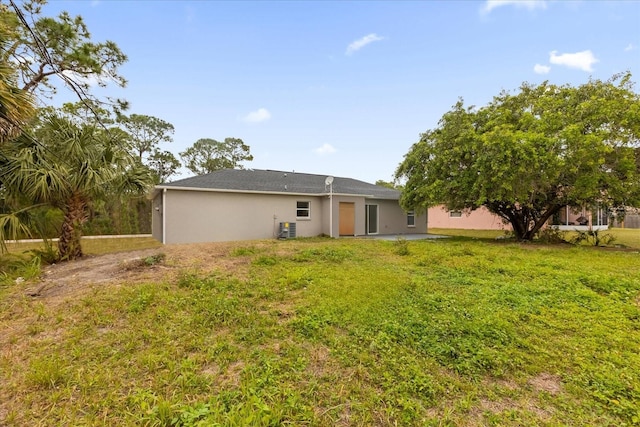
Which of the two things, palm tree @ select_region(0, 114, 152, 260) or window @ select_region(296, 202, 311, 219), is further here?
window @ select_region(296, 202, 311, 219)

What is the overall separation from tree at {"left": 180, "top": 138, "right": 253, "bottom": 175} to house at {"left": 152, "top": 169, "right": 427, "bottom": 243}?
1443cm

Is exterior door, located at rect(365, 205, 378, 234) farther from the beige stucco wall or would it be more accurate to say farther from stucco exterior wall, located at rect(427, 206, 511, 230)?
stucco exterior wall, located at rect(427, 206, 511, 230)

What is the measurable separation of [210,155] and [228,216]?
61.4ft

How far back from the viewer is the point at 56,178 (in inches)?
276

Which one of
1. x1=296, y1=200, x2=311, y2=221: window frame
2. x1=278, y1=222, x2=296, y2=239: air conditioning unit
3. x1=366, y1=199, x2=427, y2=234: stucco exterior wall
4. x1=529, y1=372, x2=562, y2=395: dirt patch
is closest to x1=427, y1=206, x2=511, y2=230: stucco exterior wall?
x1=366, y1=199, x2=427, y2=234: stucco exterior wall

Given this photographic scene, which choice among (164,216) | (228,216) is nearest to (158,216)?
(164,216)

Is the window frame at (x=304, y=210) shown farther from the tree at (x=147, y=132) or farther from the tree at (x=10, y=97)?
the tree at (x=147, y=132)

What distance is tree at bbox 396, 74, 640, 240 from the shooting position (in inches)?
346

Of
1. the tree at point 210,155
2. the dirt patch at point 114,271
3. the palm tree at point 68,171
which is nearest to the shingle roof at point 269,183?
the palm tree at point 68,171

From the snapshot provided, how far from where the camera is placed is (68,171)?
738cm

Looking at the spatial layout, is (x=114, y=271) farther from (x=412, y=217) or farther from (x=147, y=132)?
(x=147, y=132)

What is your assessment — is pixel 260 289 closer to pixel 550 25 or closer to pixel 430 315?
pixel 430 315

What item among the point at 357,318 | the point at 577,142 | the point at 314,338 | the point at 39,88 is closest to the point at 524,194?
the point at 577,142

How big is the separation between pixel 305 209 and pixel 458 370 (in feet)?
40.7
